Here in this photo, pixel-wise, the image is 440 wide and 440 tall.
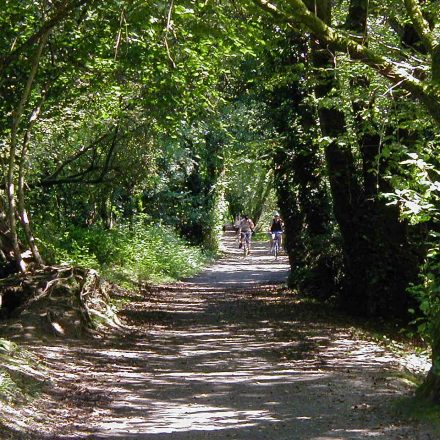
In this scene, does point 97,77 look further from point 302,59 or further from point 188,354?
point 188,354

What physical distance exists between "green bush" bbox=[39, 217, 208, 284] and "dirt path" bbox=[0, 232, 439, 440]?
4560mm

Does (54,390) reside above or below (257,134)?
below

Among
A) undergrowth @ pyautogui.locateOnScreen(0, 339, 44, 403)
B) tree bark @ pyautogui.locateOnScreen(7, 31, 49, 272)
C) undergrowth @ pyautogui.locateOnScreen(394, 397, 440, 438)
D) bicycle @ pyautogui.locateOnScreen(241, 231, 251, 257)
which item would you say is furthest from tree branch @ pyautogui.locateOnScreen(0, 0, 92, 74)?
bicycle @ pyautogui.locateOnScreen(241, 231, 251, 257)

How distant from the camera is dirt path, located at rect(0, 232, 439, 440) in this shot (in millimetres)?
7578

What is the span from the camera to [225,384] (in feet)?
A: 31.9

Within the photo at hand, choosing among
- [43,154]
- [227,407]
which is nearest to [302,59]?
[43,154]

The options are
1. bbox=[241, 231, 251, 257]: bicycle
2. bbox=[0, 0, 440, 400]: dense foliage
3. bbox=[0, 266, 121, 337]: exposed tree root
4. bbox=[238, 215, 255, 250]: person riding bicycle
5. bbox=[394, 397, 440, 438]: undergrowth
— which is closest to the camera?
bbox=[394, 397, 440, 438]: undergrowth

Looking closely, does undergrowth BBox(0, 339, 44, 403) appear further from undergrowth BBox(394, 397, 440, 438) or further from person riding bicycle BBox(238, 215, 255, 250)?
person riding bicycle BBox(238, 215, 255, 250)

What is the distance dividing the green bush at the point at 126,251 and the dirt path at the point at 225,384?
4560 mm

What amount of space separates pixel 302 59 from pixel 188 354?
980 cm

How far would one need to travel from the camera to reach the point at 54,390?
9.06 m

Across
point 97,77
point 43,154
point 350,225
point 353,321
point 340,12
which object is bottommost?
point 353,321

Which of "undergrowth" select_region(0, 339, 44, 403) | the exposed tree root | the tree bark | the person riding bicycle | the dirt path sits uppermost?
the tree bark

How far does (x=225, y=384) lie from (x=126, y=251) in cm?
1581
